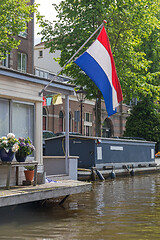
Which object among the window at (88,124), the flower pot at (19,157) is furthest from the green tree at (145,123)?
the flower pot at (19,157)

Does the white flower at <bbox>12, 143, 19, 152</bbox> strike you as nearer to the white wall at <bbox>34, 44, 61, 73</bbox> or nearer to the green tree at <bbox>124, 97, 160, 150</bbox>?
the green tree at <bbox>124, 97, 160, 150</bbox>

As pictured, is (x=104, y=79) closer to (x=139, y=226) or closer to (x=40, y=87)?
(x=40, y=87)

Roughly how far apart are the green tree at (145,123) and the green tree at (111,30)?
1357 cm


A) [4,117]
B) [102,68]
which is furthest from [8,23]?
[4,117]

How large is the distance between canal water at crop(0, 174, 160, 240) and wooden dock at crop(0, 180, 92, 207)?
53 cm

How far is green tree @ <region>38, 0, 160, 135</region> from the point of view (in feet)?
75.5

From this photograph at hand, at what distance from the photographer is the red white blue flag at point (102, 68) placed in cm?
1138

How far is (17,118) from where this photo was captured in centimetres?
1113

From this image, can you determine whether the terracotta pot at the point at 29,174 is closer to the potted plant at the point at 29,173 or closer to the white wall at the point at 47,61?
the potted plant at the point at 29,173

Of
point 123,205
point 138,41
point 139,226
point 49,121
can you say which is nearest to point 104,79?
point 123,205

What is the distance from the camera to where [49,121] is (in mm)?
37406

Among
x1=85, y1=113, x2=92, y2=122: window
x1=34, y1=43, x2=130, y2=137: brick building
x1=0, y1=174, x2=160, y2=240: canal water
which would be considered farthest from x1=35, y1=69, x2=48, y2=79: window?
x1=0, y1=174, x2=160, y2=240: canal water

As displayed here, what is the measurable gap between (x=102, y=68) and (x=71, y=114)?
2870cm

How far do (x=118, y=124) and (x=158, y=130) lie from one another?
12.6 m
